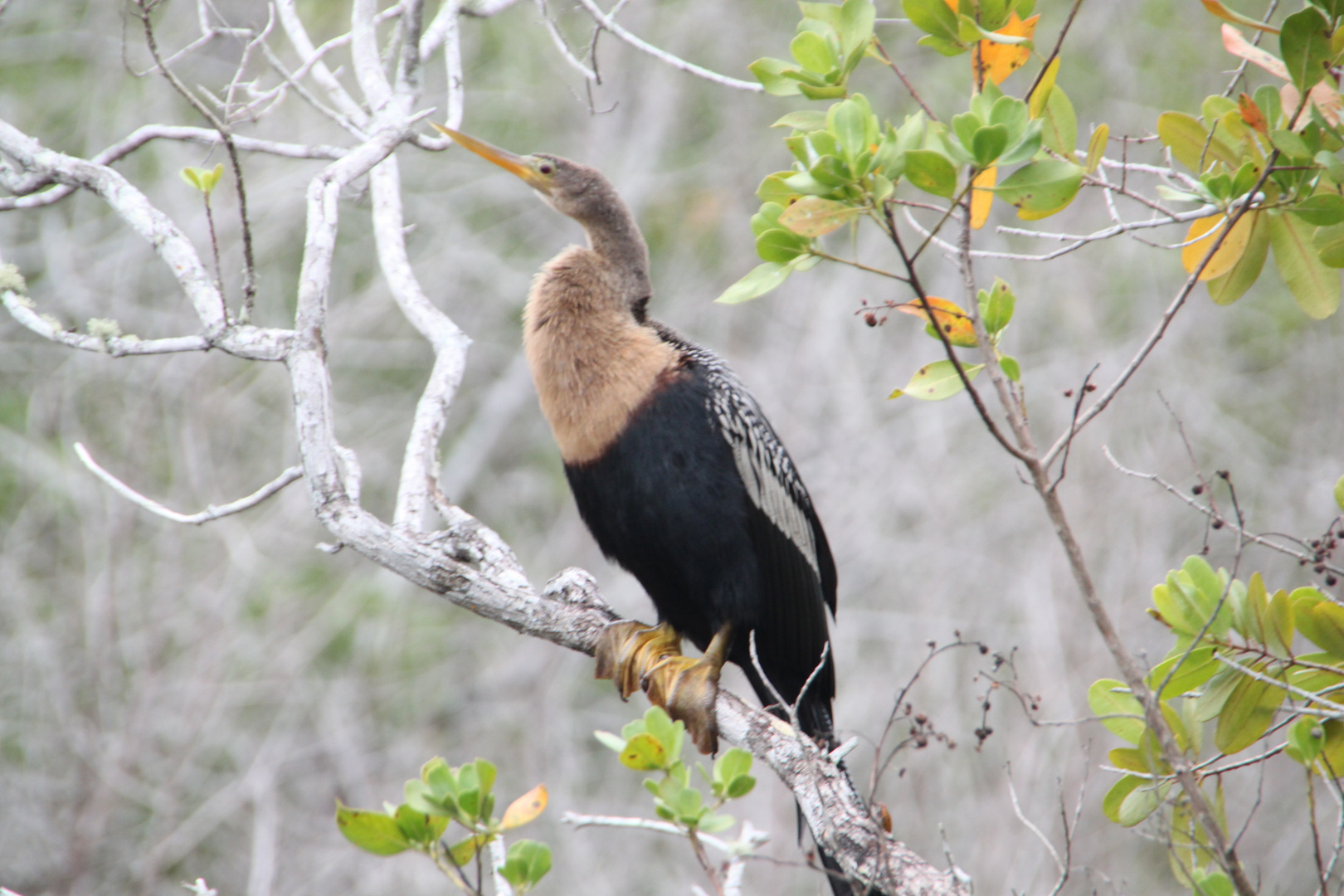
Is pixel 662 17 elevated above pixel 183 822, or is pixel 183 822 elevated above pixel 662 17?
pixel 662 17

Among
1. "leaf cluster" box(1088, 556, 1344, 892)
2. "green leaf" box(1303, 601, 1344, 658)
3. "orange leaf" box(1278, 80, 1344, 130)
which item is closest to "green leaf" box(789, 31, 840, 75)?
"orange leaf" box(1278, 80, 1344, 130)

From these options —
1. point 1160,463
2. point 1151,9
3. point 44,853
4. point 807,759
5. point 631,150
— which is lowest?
point 44,853

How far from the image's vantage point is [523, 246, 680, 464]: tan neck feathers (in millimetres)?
2783

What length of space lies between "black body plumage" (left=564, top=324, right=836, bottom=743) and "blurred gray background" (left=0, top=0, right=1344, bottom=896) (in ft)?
7.30

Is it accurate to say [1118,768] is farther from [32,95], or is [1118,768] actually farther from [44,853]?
[32,95]

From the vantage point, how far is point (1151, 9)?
7574 millimetres

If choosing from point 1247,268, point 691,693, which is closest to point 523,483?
point 691,693

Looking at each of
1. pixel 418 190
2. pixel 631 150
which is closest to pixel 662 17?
pixel 631 150

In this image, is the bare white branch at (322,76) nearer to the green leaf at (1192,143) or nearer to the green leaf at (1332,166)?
the green leaf at (1192,143)

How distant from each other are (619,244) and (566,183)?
0.26 m

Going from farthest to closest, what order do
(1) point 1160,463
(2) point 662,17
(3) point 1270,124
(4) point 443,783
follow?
(2) point 662,17
(1) point 1160,463
(3) point 1270,124
(4) point 443,783

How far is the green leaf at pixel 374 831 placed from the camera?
156cm

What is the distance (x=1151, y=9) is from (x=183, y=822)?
837 centimetres

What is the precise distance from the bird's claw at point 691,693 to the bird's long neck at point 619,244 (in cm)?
107
